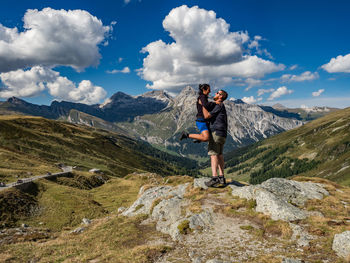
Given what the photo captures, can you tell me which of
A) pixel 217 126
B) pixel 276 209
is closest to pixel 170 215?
pixel 276 209

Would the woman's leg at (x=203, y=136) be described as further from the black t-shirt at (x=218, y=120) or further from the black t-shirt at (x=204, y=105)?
the black t-shirt at (x=204, y=105)

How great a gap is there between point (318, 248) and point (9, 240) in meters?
27.3

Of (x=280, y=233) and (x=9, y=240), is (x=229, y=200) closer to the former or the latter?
(x=280, y=233)

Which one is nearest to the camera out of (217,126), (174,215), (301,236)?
(301,236)

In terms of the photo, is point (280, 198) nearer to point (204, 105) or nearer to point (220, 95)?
point (220, 95)

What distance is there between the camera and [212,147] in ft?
54.1

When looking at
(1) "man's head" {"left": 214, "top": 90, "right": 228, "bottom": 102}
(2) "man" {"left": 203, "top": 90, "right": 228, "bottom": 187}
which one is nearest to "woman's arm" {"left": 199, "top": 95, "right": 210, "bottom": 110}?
(2) "man" {"left": 203, "top": 90, "right": 228, "bottom": 187}

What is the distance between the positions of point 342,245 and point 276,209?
4913 mm

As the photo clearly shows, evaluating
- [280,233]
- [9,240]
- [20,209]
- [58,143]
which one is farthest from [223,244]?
[58,143]

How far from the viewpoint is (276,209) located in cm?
1467

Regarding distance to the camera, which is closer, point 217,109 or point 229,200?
point 217,109

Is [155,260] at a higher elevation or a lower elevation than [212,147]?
lower

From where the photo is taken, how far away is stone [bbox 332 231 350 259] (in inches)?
372

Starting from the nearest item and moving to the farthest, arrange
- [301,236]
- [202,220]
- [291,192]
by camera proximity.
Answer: [301,236]
[202,220]
[291,192]
